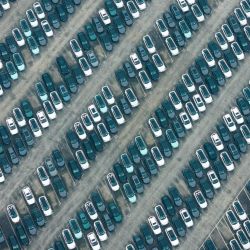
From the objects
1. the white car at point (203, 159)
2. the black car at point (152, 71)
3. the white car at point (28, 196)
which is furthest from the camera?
the black car at point (152, 71)

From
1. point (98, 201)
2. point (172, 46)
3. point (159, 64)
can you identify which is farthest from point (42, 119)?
point (172, 46)

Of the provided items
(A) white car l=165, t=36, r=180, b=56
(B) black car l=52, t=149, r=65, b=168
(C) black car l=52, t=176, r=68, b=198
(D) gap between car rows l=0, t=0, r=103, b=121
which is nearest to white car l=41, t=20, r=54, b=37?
(D) gap between car rows l=0, t=0, r=103, b=121

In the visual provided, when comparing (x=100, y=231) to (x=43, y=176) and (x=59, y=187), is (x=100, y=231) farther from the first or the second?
(x=43, y=176)

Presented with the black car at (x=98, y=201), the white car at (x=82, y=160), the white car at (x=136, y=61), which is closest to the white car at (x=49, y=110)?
the white car at (x=82, y=160)

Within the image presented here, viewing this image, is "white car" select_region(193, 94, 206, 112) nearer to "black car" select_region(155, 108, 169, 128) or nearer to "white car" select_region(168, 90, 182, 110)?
"white car" select_region(168, 90, 182, 110)

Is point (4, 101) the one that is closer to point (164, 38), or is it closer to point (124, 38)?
point (124, 38)

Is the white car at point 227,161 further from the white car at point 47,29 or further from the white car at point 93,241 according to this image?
the white car at point 47,29

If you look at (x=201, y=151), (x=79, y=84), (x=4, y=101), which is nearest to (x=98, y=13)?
(x=79, y=84)
